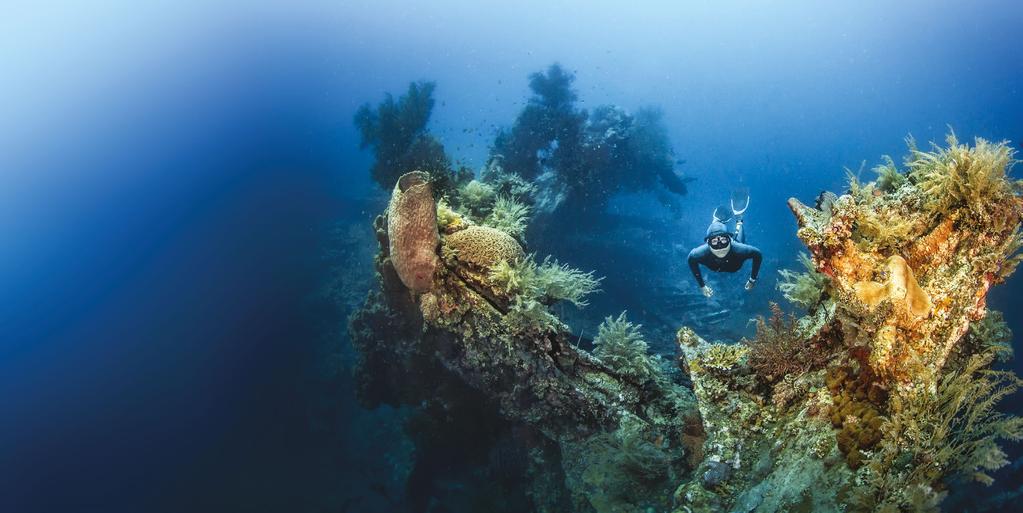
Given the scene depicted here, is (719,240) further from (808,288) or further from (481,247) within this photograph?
(481,247)

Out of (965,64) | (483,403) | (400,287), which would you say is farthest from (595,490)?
(965,64)

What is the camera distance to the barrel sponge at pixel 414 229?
5434mm

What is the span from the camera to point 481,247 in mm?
5656

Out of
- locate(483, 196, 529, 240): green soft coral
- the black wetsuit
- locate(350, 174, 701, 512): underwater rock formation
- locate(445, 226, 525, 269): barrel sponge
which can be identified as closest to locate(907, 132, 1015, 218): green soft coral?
locate(350, 174, 701, 512): underwater rock formation

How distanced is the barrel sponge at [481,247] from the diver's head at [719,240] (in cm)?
368

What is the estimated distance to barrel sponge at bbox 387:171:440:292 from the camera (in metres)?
5.43

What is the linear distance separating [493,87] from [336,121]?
115 ft

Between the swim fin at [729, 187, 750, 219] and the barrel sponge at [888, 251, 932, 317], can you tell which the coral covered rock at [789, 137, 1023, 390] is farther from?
the swim fin at [729, 187, 750, 219]

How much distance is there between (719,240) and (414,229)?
521 cm

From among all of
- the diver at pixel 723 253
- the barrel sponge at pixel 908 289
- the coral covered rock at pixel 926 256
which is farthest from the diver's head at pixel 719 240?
the barrel sponge at pixel 908 289

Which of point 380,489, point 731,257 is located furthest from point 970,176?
point 380,489

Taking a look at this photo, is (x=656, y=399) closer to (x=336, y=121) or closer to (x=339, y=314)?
(x=339, y=314)

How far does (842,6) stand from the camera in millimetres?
73812

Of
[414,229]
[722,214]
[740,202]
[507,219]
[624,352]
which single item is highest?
[722,214]
